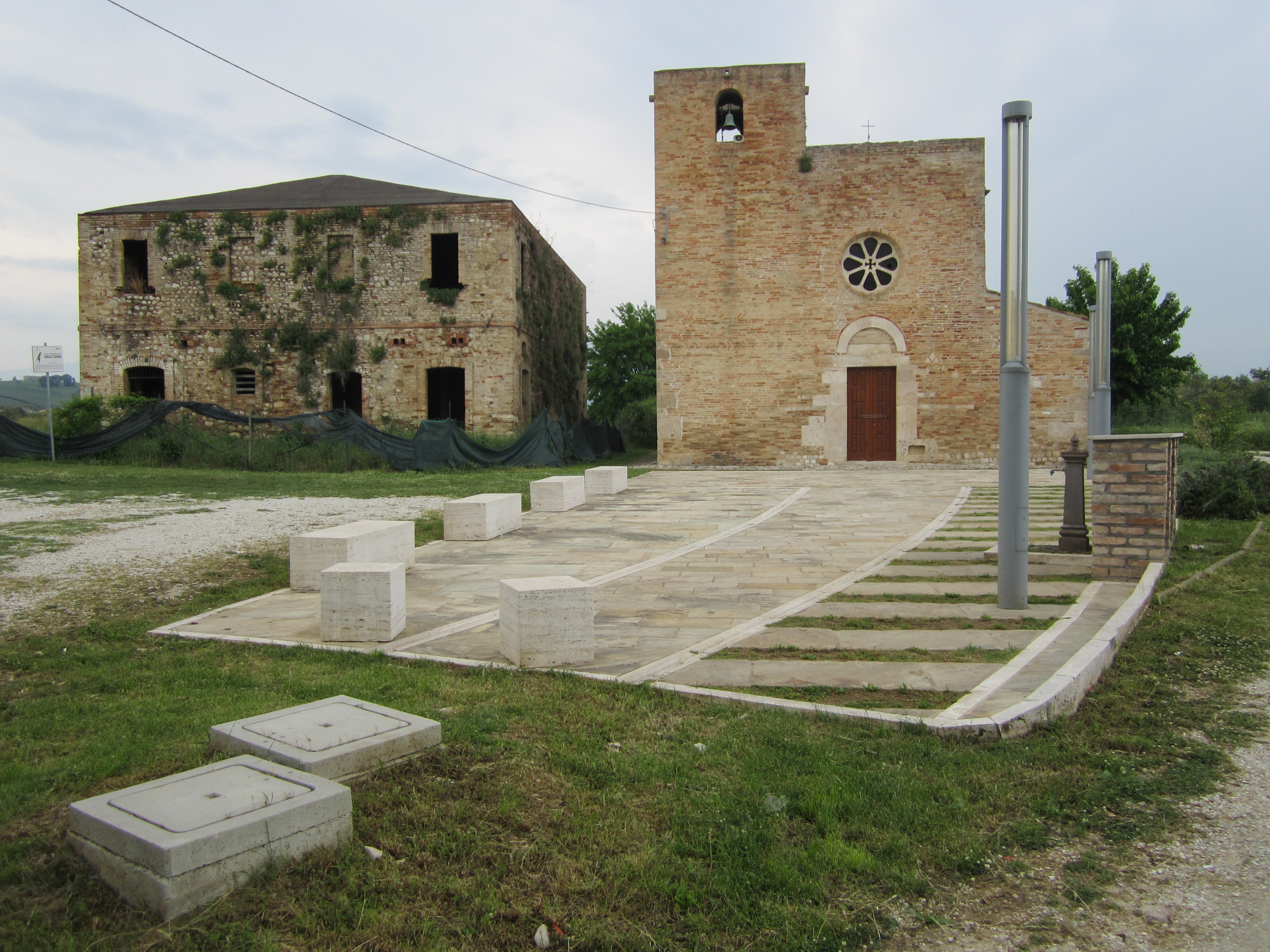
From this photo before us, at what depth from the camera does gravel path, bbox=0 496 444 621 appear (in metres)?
6.79

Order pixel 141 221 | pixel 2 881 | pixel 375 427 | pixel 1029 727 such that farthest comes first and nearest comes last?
pixel 141 221 < pixel 375 427 < pixel 1029 727 < pixel 2 881

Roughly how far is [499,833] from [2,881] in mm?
1391

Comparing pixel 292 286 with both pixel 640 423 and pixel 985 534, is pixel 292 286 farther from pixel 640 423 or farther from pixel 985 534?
pixel 985 534

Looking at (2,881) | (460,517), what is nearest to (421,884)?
(2,881)

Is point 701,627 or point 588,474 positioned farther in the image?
point 588,474

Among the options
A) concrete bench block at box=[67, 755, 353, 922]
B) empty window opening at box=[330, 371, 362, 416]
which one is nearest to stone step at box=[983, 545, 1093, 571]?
concrete bench block at box=[67, 755, 353, 922]

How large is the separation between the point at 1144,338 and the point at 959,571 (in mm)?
29263

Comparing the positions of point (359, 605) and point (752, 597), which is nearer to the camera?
point (359, 605)

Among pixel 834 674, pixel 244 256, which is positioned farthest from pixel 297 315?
pixel 834 674

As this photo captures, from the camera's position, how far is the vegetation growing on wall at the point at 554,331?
24.6m

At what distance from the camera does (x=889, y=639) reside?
5109 millimetres

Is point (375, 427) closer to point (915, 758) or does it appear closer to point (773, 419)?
point (773, 419)

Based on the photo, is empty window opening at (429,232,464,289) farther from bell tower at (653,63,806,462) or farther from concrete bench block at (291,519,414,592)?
concrete bench block at (291,519,414,592)

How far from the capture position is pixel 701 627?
215 inches
